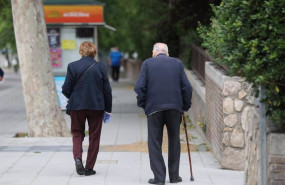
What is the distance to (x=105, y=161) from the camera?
10.4 metres

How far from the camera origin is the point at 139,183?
8570 mm

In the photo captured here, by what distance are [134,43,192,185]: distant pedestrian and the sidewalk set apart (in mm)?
422

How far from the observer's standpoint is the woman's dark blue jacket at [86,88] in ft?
29.7

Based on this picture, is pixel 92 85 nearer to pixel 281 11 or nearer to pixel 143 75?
pixel 143 75

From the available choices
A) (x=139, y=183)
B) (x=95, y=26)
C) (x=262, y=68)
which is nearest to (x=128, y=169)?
(x=139, y=183)

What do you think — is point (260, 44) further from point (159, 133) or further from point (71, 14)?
point (71, 14)

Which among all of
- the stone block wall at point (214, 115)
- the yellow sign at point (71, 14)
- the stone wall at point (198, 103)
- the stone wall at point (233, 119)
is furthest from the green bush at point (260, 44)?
the yellow sign at point (71, 14)

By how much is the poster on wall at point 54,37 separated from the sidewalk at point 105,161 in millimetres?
4709

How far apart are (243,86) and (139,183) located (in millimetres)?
2070

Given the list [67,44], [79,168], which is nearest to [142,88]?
[79,168]

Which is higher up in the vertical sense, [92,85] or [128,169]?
[92,85]

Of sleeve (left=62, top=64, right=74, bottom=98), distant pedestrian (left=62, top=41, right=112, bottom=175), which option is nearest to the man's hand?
distant pedestrian (left=62, top=41, right=112, bottom=175)

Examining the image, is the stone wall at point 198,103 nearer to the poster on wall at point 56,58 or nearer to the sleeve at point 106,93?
the sleeve at point 106,93

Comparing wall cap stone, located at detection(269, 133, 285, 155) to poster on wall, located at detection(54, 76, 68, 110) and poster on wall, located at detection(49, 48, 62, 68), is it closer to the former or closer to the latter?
poster on wall, located at detection(54, 76, 68, 110)
